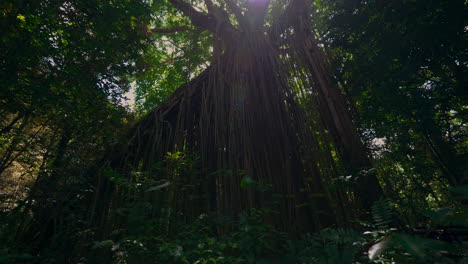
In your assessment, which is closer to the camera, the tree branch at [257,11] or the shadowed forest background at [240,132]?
the shadowed forest background at [240,132]

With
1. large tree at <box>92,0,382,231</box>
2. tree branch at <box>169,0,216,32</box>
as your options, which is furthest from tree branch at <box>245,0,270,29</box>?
tree branch at <box>169,0,216,32</box>

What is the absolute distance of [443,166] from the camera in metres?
2.29

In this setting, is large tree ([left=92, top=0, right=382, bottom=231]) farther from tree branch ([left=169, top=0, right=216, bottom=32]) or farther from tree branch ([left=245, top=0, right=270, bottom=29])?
tree branch ([left=169, top=0, right=216, bottom=32])

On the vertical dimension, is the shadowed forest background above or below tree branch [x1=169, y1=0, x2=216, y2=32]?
below

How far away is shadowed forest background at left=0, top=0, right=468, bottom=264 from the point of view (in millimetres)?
1627

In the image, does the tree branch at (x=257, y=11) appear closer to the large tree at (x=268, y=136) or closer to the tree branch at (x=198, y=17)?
the large tree at (x=268, y=136)

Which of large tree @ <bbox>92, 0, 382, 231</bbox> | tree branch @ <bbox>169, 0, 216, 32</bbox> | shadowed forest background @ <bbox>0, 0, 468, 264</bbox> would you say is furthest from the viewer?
tree branch @ <bbox>169, 0, 216, 32</bbox>

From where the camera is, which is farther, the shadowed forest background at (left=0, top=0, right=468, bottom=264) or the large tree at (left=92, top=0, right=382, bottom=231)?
the large tree at (left=92, top=0, right=382, bottom=231)

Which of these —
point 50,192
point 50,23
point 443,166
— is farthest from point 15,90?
point 443,166

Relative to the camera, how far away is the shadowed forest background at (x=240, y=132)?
5.34 feet

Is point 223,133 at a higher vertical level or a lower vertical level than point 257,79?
lower

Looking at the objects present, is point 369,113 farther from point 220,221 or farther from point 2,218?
point 2,218

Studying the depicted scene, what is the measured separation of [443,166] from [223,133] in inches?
86.9

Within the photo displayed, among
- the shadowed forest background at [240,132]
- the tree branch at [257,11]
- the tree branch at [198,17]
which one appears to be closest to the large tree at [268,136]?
the shadowed forest background at [240,132]
